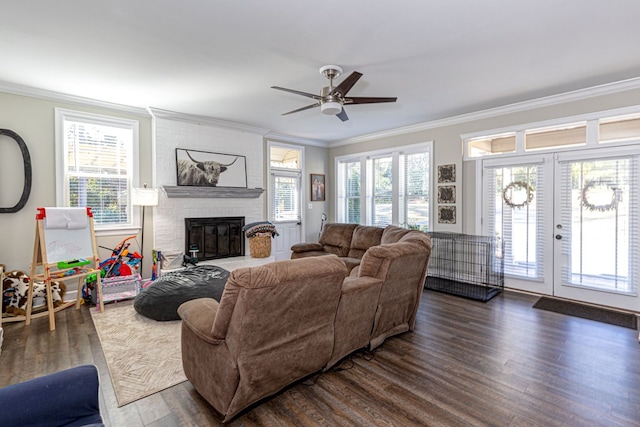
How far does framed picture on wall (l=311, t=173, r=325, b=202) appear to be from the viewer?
7.41 metres

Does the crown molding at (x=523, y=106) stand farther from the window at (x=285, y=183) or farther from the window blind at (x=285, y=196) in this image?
the window blind at (x=285, y=196)

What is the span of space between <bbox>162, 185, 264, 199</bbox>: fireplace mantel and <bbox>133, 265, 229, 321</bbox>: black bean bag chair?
1792 mm

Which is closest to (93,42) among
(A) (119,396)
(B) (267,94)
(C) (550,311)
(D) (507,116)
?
(B) (267,94)

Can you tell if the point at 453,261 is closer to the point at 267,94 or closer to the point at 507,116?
the point at 507,116

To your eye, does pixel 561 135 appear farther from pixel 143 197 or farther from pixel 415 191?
pixel 143 197

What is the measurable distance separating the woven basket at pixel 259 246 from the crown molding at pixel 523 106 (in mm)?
3130

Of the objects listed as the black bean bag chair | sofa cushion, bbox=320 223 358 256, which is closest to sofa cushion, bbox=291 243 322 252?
sofa cushion, bbox=320 223 358 256

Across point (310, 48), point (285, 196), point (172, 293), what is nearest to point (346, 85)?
point (310, 48)

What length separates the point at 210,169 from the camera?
5617mm

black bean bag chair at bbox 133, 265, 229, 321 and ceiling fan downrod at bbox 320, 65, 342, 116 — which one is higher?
ceiling fan downrod at bbox 320, 65, 342, 116

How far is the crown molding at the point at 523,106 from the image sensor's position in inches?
153

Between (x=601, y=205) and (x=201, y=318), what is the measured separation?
496 cm

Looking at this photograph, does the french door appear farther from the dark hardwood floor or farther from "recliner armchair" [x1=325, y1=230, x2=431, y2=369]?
"recliner armchair" [x1=325, y1=230, x2=431, y2=369]

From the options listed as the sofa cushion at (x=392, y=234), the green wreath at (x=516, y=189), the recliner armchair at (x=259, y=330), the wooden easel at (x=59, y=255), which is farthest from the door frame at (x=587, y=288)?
the wooden easel at (x=59, y=255)
